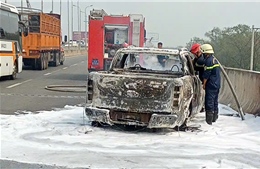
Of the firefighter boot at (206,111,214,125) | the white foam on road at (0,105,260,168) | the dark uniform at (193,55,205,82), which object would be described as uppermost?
the dark uniform at (193,55,205,82)

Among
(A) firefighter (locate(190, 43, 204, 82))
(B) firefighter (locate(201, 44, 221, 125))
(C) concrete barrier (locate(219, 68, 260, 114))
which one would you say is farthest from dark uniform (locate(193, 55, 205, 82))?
(C) concrete barrier (locate(219, 68, 260, 114))

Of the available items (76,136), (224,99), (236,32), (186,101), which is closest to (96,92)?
(76,136)

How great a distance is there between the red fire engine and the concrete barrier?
900 centimetres

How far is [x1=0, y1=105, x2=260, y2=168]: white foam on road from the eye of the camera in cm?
688

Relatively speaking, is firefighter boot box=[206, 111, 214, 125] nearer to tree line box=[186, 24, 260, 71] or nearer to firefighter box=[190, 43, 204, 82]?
firefighter box=[190, 43, 204, 82]

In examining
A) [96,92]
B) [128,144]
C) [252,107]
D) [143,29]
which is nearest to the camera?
[128,144]

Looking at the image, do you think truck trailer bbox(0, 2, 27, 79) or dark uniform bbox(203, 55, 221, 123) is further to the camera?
truck trailer bbox(0, 2, 27, 79)

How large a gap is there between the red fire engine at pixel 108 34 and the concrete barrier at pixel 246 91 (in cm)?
900

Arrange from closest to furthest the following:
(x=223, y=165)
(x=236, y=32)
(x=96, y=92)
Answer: (x=223, y=165) < (x=96, y=92) < (x=236, y=32)

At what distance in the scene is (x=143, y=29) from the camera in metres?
23.0

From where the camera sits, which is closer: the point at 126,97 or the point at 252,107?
the point at 126,97

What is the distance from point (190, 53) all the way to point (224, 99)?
147 inches

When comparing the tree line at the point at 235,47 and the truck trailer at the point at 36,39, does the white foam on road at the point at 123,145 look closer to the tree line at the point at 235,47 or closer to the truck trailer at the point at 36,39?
the tree line at the point at 235,47

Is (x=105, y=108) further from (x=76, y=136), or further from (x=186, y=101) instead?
(x=186, y=101)
